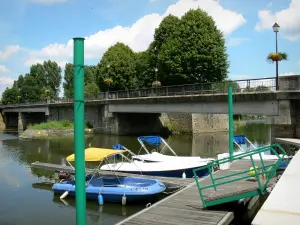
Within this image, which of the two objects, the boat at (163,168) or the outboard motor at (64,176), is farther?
the outboard motor at (64,176)

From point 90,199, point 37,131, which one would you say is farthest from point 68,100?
point 90,199

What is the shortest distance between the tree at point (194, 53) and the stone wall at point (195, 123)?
5483mm

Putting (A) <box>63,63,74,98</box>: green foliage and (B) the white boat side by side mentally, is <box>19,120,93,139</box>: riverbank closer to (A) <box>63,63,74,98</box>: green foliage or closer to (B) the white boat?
(B) the white boat

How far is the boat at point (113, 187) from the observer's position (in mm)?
13961

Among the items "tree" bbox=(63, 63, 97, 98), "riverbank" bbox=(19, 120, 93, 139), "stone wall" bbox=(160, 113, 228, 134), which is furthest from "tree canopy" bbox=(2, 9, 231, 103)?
"tree" bbox=(63, 63, 97, 98)

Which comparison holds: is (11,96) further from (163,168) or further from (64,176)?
(163,168)

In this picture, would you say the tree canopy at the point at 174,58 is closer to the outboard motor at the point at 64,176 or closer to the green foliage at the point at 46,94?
the outboard motor at the point at 64,176

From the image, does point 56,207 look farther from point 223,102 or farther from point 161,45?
point 161,45

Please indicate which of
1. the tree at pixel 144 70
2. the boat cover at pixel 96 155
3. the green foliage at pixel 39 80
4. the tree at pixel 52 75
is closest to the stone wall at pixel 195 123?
the tree at pixel 144 70

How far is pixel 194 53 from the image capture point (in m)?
44.8

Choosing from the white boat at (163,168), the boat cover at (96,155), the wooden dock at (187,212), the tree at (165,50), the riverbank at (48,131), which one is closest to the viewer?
the wooden dock at (187,212)

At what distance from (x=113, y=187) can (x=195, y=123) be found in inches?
1351

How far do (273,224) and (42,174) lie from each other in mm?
18524

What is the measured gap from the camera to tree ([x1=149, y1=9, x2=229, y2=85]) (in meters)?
45.1
